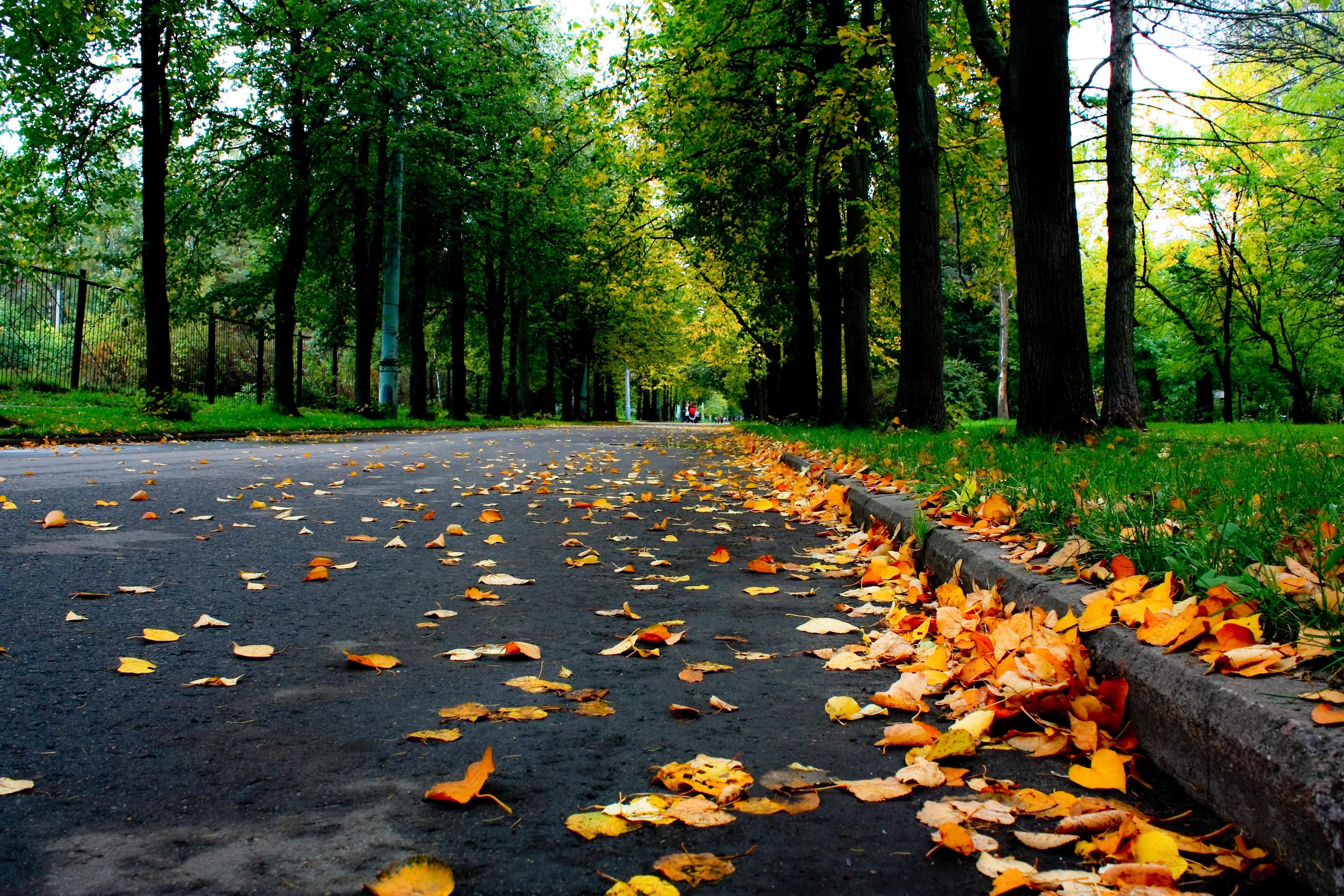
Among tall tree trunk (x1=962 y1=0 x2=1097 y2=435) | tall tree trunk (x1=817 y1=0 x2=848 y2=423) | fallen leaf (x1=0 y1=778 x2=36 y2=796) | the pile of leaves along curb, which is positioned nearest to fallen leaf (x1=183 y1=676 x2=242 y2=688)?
fallen leaf (x1=0 y1=778 x2=36 y2=796)

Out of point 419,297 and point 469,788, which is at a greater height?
point 419,297

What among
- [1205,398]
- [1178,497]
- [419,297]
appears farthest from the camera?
[1205,398]

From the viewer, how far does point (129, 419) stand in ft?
44.2

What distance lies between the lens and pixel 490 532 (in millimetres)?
5254

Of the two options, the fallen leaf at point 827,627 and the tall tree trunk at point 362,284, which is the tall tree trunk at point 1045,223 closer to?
the fallen leaf at point 827,627

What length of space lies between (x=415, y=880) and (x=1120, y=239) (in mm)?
13196

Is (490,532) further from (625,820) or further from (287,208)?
(287,208)

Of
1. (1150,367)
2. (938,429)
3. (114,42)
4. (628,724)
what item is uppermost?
(114,42)

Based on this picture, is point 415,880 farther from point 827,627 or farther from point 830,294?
point 830,294

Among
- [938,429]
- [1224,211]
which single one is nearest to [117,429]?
[938,429]

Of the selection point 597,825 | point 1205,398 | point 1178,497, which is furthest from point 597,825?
point 1205,398

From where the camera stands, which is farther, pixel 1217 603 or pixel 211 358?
pixel 211 358

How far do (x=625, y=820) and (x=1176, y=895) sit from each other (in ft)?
3.25

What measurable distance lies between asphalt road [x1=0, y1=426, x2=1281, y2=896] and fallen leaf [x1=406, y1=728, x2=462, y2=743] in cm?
3
